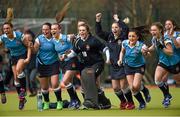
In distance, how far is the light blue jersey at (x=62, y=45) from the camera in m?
13.0

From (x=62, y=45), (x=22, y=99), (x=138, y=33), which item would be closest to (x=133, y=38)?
(x=138, y=33)

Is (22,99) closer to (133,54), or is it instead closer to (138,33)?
(133,54)

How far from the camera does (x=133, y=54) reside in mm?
12672

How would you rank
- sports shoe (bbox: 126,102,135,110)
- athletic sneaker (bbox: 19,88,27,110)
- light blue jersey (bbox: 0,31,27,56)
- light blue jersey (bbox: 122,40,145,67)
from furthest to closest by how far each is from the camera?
light blue jersey (bbox: 0,31,27,56) < athletic sneaker (bbox: 19,88,27,110) < sports shoe (bbox: 126,102,135,110) < light blue jersey (bbox: 122,40,145,67)

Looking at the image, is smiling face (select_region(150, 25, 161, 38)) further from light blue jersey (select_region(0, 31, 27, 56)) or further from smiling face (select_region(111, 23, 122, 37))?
light blue jersey (select_region(0, 31, 27, 56))

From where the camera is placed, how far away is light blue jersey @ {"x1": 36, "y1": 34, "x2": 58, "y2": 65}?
13125 millimetres

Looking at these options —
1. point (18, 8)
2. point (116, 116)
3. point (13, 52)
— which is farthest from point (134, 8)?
point (116, 116)

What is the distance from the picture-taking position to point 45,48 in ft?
43.0

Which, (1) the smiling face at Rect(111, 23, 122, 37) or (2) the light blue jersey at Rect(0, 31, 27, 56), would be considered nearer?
(1) the smiling face at Rect(111, 23, 122, 37)

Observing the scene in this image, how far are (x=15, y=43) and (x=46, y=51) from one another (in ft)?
1.96

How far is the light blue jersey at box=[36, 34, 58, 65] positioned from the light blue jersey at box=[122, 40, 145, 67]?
4.45 feet

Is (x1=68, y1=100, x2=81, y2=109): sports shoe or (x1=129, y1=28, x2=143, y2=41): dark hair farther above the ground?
(x1=129, y1=28, x2=143, y2=41): dark hair

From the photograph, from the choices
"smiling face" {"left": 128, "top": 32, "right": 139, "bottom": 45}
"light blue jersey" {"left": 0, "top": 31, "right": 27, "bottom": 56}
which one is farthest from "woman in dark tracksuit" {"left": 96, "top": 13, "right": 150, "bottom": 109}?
"light blue jersey" {"left": 0, "top": 31, "right": 27, "bottom": 56}

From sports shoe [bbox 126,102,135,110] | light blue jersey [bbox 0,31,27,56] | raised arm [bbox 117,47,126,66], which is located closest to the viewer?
raised arm [bbox 117,47,126,66]
